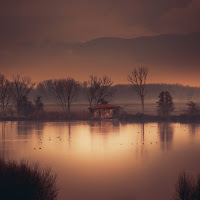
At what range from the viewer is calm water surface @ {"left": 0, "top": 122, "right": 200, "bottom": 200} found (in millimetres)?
17562

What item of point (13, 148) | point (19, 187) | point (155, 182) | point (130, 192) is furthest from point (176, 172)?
point (13, 148)

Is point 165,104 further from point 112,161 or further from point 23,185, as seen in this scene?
point 23,185

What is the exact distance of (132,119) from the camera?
72.8 m

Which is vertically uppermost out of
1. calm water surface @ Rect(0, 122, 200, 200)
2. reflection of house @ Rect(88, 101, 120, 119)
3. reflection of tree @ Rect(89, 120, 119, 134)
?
reflection of house @ Rect(88, 101, 120, 119)

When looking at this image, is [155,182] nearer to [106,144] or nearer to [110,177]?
[110,177]

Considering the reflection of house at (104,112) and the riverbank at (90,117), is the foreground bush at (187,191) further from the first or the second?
the reflection of house at (104,112)

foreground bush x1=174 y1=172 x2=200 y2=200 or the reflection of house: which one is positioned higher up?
the reflection of house

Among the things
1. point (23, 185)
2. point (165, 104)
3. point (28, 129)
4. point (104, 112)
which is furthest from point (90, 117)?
point (23, 185)

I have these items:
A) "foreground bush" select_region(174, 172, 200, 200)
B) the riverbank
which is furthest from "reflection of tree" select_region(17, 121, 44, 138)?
"foreground bush" select_region(174, 172, 200, 200)

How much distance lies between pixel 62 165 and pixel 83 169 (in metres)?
→ 1.80

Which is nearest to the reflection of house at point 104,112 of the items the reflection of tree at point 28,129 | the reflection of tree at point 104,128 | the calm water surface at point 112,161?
the reflection of tree at point 104,128

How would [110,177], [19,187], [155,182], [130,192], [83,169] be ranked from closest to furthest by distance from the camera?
[19,187] < [130,192] < [155,182] < [110,177] < [83,169]

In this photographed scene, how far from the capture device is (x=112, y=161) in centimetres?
2575

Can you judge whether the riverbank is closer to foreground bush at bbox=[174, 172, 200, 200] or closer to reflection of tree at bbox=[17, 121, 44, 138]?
reflection of tree at bbox=[17, 121, 44, 138]
